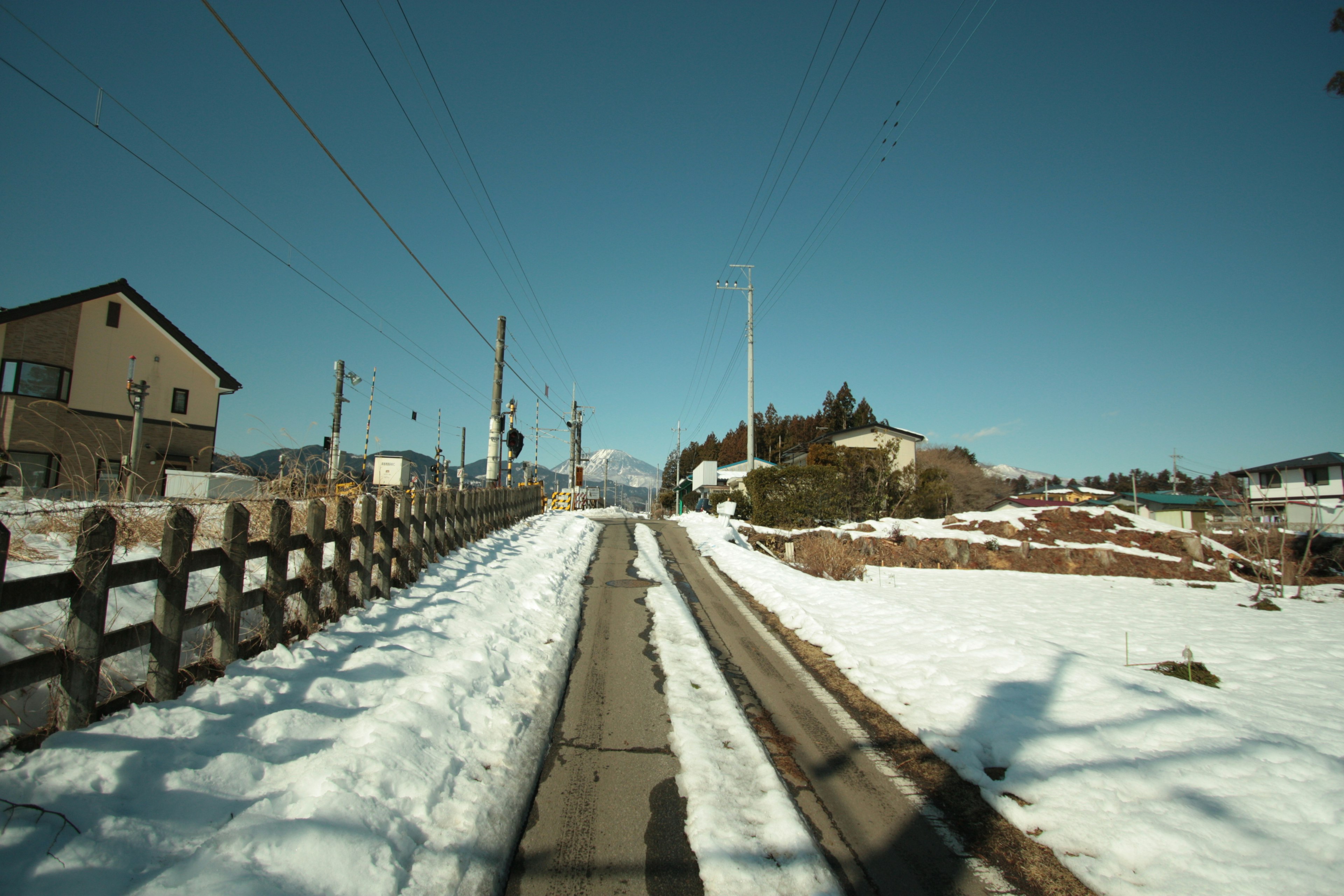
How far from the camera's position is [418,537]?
832 cm

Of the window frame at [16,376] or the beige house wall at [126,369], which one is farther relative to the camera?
the beige house wall at [126,369]

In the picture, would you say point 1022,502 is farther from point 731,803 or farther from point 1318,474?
point 731,803

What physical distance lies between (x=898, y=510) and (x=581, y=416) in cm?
3546

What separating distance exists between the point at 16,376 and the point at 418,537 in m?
26.8

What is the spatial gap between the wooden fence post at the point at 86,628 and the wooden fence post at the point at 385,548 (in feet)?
12.1

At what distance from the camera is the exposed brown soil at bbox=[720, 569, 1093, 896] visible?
3127mm

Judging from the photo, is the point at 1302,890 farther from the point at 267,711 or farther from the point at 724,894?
the point at 267,711

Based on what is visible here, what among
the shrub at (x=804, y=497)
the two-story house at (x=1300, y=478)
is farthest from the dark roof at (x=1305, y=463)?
the shrub at (x=804, y=497)

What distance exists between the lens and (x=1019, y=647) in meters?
6.46

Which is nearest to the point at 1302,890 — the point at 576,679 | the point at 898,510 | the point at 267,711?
the point at 576,679

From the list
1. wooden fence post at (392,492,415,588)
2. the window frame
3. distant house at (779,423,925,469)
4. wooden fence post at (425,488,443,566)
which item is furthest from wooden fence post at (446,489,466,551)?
distant house at (779,423,925,469)

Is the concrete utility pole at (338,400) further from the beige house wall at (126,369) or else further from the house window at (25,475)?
the house window at (25,475)

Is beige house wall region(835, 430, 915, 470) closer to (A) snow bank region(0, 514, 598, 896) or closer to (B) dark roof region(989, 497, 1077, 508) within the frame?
(B) dark roof region(989, 497, 1077, 508)

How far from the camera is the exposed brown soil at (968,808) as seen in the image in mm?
3127
